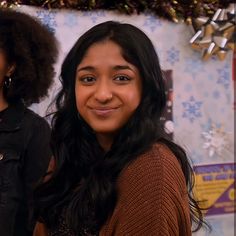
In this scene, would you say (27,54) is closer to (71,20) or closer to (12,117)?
(12,117)

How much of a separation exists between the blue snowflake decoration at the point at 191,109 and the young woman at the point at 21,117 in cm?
80

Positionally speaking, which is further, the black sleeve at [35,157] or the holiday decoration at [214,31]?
the holiday decoration at [214,31]

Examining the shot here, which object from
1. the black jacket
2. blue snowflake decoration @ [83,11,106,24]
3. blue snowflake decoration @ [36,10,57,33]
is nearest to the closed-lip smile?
the black jacket

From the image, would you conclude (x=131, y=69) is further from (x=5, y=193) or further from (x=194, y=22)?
(x=194, y=22)

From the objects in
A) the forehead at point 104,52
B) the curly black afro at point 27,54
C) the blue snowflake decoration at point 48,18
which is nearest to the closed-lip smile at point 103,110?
the forehead at point 104,52

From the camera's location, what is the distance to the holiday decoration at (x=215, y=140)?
2.24m

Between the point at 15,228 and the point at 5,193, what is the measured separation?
132 millimetres

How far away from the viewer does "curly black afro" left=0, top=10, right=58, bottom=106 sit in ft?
4.97

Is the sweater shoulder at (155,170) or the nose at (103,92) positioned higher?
the nose at (103,92)

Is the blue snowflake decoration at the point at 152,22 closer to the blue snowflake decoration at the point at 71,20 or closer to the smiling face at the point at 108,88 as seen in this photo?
the blue snowflake decoration at the point at 71,20

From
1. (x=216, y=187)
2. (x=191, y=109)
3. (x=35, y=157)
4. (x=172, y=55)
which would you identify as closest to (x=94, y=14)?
(x=172, y=55)

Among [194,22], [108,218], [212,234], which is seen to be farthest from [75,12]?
[212,234]

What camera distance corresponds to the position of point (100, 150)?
1.18m

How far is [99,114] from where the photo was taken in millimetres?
1047
